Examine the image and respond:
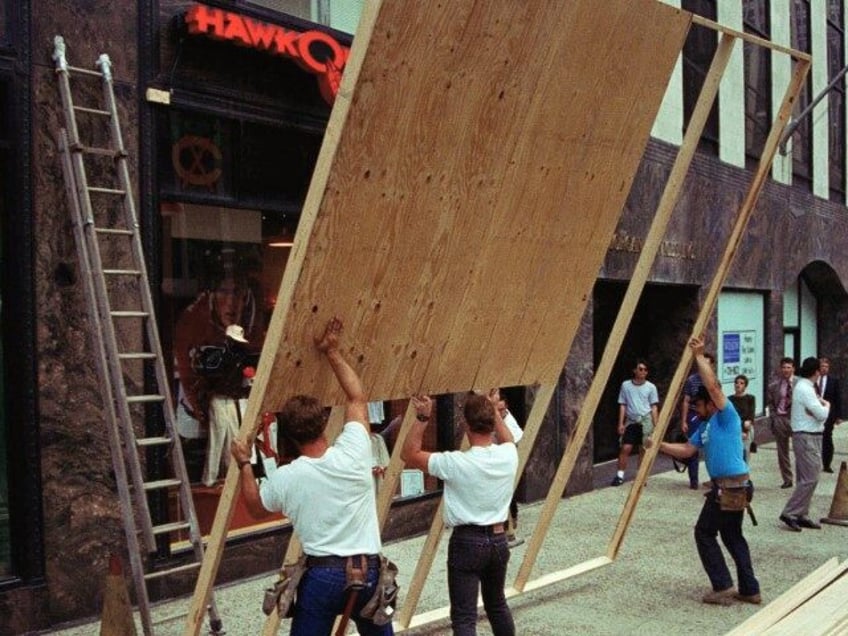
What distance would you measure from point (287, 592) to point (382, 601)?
450 mm

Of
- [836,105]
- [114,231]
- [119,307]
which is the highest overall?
[836,105]

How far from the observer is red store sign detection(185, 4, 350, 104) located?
8.16 metres

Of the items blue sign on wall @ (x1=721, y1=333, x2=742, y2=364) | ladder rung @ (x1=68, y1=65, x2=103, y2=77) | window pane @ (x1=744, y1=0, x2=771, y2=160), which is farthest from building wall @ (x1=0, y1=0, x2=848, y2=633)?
window pane @ (x1=744, y1=0, x2=771, y2=160)

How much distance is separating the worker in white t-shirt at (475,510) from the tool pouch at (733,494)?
2598mm

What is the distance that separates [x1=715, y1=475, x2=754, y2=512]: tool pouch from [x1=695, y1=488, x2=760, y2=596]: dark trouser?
0.08 meters

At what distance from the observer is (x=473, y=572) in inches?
221

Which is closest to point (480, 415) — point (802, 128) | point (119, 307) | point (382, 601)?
point (382, 601)

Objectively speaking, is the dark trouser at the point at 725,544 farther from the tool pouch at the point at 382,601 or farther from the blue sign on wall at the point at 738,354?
the blue sign on wall at the point at 738,354

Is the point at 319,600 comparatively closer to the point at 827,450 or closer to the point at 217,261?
the point at 217,261

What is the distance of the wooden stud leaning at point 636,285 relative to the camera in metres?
7.05

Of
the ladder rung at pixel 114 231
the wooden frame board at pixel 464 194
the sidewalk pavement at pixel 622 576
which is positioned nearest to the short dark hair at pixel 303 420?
the wooden frame board at pixel 464 194

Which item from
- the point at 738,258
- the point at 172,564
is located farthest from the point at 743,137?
the point at 172,564

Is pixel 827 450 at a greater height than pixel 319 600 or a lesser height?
lesser

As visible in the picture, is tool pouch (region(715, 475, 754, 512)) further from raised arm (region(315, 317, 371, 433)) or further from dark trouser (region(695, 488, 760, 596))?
raised arm (region(315, 317, 371, 433))
